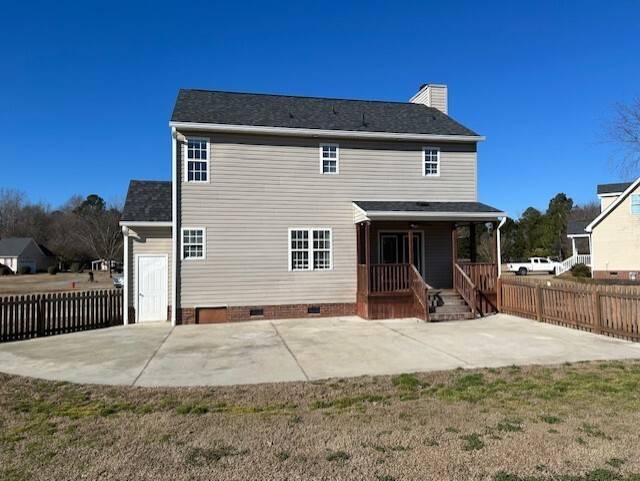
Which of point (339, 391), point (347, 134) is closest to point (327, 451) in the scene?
point (339, 391)

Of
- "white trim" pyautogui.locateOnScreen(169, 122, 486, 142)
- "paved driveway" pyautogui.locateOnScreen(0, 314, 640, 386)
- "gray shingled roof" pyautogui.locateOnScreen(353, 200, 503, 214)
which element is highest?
"white trim" pyautogui.locateOnScreen(169, 122, 486, 142)

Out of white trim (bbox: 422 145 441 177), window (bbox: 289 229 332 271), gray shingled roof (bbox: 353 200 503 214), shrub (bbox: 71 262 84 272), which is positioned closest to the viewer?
gray shingled roof (bbox: 353 200 503 214)

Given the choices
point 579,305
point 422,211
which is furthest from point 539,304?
point 422,211

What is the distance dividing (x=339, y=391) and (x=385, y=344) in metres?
4.06

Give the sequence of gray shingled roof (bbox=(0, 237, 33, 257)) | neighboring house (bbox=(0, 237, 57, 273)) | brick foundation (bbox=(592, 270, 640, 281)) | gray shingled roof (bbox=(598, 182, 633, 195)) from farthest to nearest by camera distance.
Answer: neighboring house (bbox=(0, 237, 57, 273)) < gray shingled roof (bbox=(0, 237, 33, 257)) < gray shingled roof (bbox=(598, 182, 633, 195)) < brick foundation (bbox=(592, 270, 640, 281))

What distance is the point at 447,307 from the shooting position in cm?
1499

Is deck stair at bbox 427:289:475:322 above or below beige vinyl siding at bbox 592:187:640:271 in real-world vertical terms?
below

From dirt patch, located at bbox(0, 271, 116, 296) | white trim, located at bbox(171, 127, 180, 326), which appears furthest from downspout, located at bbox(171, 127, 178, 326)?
dirt patch, located at bbox(0, 271, 116, 296)

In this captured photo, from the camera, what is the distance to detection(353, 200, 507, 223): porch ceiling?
14617mm

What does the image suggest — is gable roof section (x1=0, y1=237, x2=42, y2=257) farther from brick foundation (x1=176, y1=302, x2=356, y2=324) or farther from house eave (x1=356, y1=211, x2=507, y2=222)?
house eave (x1=356, y1=211, x2=507, y2=222)

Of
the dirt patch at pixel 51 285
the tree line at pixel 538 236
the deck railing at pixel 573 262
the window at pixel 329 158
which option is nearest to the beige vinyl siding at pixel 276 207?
the window at pixel 329 158

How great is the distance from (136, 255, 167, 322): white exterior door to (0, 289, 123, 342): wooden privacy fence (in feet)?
2.22

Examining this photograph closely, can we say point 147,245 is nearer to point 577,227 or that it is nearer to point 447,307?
point 447,307

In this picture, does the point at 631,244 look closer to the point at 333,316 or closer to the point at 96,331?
the point at 333,316
